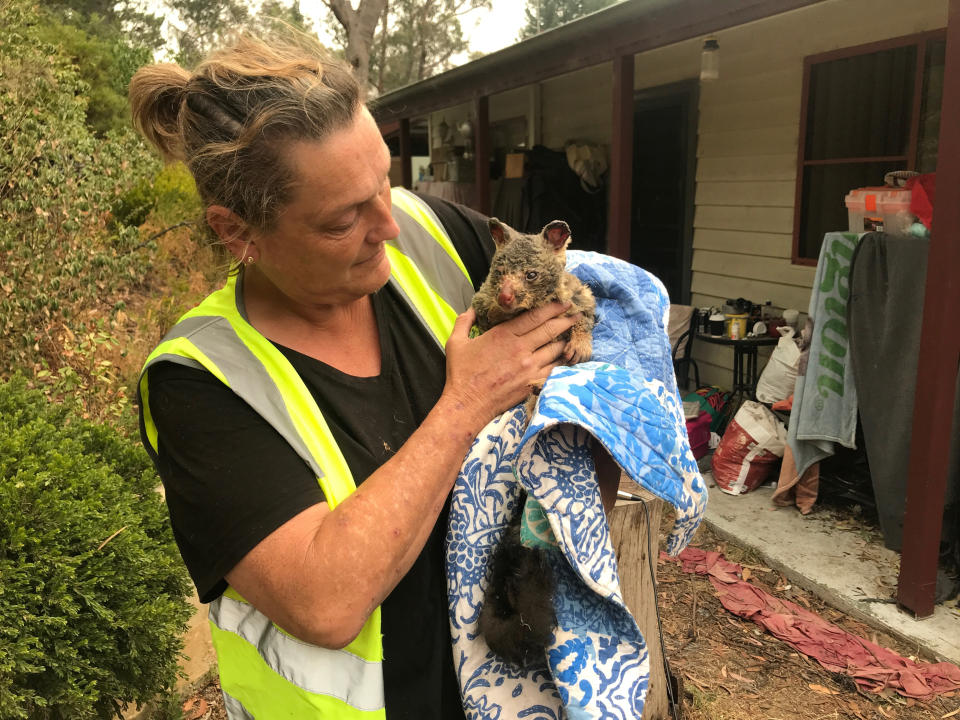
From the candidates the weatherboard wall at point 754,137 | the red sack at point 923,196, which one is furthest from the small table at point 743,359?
the red sack at point 923,196

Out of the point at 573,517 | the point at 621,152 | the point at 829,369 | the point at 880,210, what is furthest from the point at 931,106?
the point at 573,517

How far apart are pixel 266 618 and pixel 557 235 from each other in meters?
1.00

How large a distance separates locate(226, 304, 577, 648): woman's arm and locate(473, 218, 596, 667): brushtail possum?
0.18 metres

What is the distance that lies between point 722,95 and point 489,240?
6.15 meters

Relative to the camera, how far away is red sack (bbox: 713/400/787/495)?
213 inches

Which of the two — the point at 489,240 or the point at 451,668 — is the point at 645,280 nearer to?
the point at 489,240

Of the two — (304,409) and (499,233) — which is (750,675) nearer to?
(499,233)

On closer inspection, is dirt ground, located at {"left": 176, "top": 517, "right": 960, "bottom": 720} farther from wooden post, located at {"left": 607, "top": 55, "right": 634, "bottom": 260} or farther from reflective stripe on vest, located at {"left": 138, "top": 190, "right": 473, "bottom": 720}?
wooden post, located at {"left": 607, "top": 55, "right": 634, "bottom": 260}

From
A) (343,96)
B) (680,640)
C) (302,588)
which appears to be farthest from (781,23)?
(302,588)

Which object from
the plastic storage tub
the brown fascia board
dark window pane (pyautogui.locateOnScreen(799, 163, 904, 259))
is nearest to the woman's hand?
the brown fascia board

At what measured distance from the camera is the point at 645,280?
166 cm

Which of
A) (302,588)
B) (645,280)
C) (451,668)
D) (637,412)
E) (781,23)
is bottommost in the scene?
(451,668)

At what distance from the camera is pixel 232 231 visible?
55.6 inches

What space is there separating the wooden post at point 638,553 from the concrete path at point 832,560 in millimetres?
1601
